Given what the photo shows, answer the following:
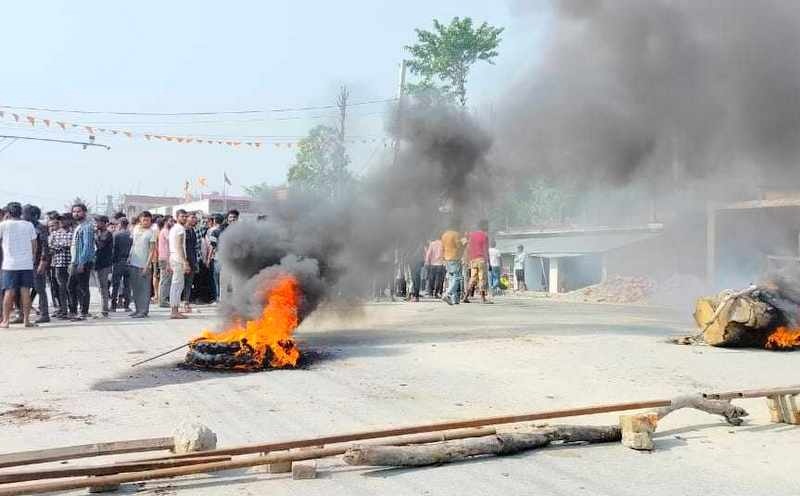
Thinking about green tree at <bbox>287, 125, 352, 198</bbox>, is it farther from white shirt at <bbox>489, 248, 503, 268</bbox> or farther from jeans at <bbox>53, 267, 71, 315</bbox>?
jeans at <bbox>53, 267, 71, 315</bbox>

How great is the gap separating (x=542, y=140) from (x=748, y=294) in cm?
396

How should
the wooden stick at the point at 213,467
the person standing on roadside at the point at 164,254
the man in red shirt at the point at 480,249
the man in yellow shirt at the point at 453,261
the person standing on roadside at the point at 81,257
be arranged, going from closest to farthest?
the wooden stick at the point at 213,467 → the person standing on roadside at the point at 81,257 → the person standing on roadside at the point at 164,254 → the man in yellow shirt at the point at 453,261 → the man in red shirt at the point at 480,249

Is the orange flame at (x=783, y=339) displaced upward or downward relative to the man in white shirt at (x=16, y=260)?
downward

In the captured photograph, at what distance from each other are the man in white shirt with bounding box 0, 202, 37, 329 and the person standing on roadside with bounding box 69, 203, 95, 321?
731 mm

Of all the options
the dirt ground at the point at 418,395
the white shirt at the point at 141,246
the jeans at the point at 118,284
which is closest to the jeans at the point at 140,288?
the white shirt at the point at 141,246

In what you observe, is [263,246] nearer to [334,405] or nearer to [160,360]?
[160,360]

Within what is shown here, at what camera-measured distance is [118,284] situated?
12.9 metres

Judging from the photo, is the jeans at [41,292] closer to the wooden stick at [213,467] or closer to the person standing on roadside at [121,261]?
the person standing on roadside at [121,261]

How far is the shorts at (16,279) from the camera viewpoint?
32.7ft

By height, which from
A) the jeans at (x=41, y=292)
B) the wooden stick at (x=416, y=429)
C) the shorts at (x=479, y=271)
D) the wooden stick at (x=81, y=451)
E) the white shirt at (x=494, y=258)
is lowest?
the wooden stick at (x=81, y=451)

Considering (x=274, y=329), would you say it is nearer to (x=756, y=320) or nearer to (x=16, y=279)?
(x=16, y=279)

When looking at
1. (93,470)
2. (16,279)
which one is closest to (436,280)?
(16,279)

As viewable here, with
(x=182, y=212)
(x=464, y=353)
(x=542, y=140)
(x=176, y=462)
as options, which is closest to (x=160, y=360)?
(x=464, y=353)

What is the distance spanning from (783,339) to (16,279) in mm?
10169
